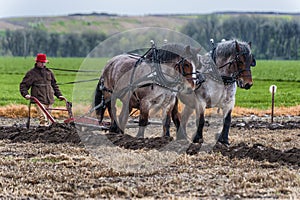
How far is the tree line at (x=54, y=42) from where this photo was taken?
126688 mm

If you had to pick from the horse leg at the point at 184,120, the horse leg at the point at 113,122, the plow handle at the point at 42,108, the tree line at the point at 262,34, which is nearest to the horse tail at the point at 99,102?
the horse leg at the point at 113,122

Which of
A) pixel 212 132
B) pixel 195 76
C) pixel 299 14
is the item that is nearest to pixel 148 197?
pixel 195 76

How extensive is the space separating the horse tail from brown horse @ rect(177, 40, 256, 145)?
2.16 meters

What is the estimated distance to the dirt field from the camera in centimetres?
798

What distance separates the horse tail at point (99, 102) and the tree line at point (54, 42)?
109 m

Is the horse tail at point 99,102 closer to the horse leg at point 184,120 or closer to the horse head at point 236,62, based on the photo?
the horse leg at point 184,120

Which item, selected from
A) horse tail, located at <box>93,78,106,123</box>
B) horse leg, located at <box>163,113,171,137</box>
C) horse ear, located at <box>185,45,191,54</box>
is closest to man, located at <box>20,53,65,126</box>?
horse tail, located at <box>93,78,106,123</box>

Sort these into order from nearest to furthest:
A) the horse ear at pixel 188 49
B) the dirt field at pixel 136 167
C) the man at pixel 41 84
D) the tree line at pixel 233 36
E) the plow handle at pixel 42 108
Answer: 1. the dirt field at pixel 136 167
2. the horse ear at pixel 188 49
3. the plow handle at pixel 42 108
4. the man at pixel 41 84
5. the tree line at pixel 233 36

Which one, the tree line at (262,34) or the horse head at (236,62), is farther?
the tree line at (262,34)

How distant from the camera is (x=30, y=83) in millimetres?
14562

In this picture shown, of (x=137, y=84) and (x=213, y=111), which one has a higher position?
(x=137, y=84)

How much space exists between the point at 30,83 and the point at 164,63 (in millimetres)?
4046

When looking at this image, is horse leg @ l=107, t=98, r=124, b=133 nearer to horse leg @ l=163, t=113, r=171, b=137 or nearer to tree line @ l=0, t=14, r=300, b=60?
horse leg @ l=163, t=113, r=171, b=137

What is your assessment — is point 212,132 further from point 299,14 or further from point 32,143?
point 299,14
